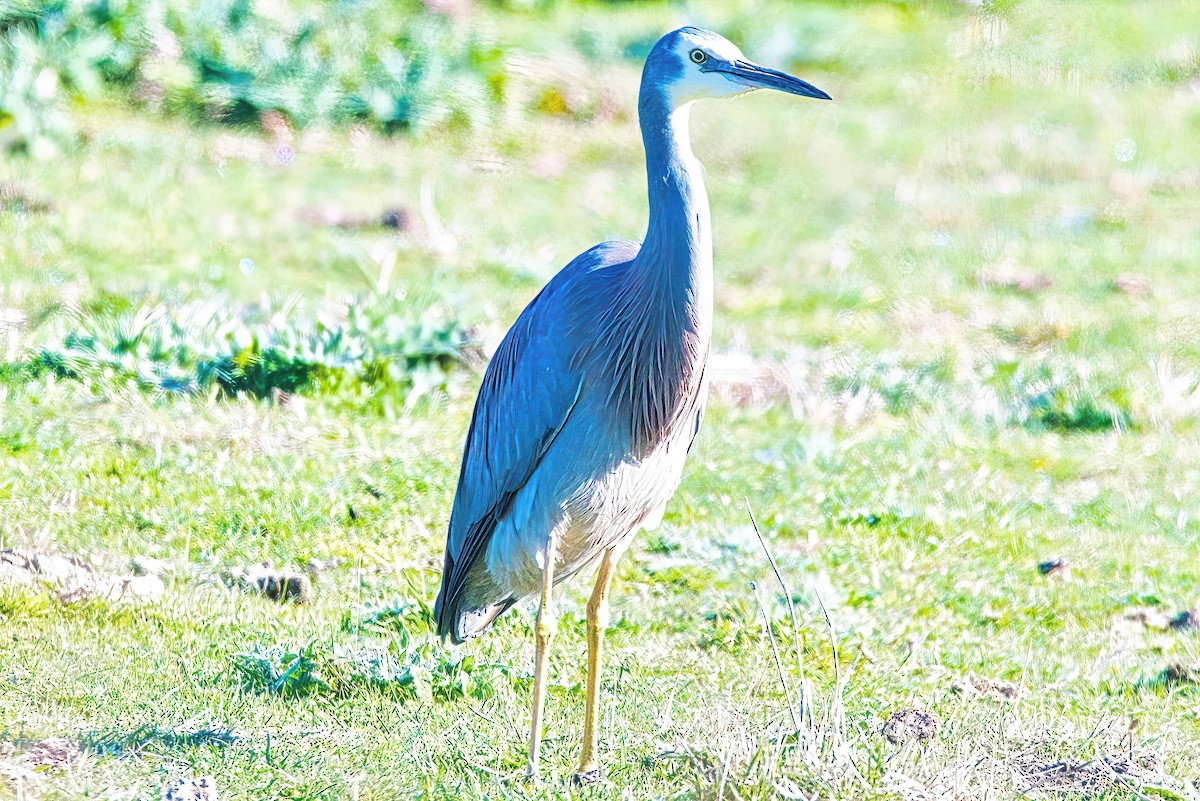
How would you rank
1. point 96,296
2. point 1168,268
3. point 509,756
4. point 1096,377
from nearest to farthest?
point 509,756, point 96,296, point 1096,377, point 1168,268

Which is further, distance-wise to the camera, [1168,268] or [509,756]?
[1168,268]

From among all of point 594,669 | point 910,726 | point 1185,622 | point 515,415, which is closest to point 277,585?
point 515,415

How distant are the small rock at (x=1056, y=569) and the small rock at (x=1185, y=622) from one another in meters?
0.43

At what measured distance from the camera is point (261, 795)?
3791 mm

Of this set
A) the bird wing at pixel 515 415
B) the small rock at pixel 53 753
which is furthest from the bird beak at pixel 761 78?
the small rock at pixel 53 753

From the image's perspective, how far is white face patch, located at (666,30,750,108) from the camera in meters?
4.11

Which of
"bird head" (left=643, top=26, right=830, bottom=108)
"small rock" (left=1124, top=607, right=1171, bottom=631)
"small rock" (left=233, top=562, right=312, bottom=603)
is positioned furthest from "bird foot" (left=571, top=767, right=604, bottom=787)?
"small rock" (left=1124, top=607, right=1171, bottom=631)

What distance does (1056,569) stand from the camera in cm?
592

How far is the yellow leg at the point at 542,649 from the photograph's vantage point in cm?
404

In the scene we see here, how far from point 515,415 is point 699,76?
1.10 m

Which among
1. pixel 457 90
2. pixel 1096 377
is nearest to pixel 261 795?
pixel 1096 377

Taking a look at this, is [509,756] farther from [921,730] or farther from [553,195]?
[553,195]

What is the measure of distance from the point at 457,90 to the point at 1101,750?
805 centimetres

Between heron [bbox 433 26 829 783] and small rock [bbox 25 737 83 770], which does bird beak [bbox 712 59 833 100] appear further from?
small rock [bbox 25 737 83 770]
